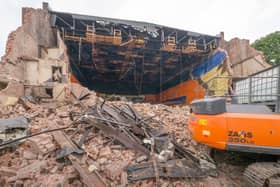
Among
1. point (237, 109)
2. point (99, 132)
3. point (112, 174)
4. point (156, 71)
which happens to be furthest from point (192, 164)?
point (156, 71)

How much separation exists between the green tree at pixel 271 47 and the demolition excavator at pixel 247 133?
2262 centimetres

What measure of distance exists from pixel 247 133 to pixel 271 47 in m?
24.3

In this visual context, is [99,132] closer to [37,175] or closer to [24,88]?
[37,175]

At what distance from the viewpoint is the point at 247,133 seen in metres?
2.38

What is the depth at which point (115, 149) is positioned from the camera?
342cm

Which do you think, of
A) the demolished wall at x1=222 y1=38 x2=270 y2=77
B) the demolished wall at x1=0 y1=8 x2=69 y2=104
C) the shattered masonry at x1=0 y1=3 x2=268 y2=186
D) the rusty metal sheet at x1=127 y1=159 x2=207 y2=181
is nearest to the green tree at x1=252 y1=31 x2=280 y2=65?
the demolished wall at x1=222 y1=38 x2=270 y2=77

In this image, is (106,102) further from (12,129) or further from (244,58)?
(244,58)

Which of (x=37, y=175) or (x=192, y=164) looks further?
(x=192, y=164)

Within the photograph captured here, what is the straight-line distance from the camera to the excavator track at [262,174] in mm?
2292

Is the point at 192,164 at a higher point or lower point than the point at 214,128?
lower

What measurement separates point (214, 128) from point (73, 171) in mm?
2540

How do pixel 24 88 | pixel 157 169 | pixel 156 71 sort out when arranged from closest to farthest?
pixel 157 169
pixel 24 88
pixel 156 71

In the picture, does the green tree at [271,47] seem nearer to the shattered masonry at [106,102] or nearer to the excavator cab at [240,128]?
the shattered masonry at [106,102]

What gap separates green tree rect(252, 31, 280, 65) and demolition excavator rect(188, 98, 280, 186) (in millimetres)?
22615
